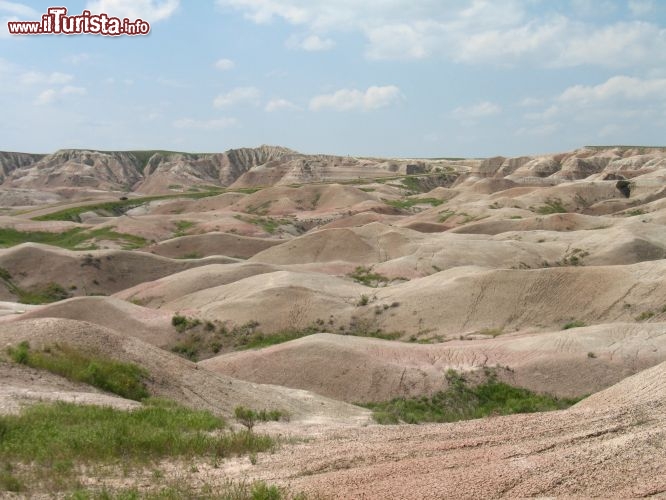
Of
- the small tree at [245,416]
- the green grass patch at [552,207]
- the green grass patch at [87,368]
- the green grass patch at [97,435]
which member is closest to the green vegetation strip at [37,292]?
the green grass patch at [87,368]

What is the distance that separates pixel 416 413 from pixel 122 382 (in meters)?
9.56

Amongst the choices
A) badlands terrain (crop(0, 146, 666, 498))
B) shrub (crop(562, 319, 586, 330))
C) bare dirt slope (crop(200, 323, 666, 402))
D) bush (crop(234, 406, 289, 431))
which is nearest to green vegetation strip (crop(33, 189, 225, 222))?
badlands terrain (crop(0, 146, 666, 498))

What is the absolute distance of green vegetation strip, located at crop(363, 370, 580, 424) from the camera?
802 inches

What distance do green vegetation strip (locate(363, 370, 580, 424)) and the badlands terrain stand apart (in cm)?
39

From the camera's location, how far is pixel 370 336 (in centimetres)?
3195

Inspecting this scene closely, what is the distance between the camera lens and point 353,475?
335 inches

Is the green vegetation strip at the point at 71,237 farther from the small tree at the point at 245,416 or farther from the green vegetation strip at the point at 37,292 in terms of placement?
the small tree at the point at 245,416

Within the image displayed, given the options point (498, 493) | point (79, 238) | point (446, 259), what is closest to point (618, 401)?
point (498, 493)

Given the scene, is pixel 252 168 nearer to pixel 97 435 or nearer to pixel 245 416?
pixel 245 416

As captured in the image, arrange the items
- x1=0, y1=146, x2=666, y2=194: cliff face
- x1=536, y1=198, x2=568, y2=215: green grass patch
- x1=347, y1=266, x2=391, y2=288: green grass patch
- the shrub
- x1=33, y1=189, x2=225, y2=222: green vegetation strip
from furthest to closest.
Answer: x1=0, y1=146, x2=666, y2=194: cliff face, x1=33, y1=189, x2=225, y2=222: green vegetation strip, x1=536, y1=198, x2=568, y2=215: green grass patch, x1=347, y1=266, x2=391, y2=288: green grass patch, the shrub

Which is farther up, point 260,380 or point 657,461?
point 657,461

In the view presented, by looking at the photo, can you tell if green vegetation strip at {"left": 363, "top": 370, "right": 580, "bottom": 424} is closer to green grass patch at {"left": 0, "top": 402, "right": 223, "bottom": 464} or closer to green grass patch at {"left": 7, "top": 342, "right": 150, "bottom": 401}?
green grass patch at {"left": 7, "top": 342, "right": 150, "bottom": 401}

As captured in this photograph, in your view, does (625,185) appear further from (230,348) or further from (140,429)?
(140,429)

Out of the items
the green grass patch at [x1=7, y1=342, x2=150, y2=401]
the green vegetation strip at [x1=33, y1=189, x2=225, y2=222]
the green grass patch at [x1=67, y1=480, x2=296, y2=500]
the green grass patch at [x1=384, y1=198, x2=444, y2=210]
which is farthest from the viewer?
the green grass patch at [x1=384, y1=198, x2=444, y2=210]
